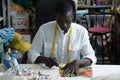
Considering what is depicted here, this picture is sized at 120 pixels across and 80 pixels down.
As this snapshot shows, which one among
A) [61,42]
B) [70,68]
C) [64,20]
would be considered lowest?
[70,68]

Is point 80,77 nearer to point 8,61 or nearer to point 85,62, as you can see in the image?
point 85,62

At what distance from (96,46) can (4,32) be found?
1682 mm

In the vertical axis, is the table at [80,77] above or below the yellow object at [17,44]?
above

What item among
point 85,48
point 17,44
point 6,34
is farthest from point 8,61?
point 17,44

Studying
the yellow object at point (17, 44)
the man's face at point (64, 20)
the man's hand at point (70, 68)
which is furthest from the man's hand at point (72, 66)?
the yellow object at point (17, 44)

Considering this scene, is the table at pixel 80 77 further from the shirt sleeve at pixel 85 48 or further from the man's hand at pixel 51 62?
the shirt sleeve at pixel 85 48

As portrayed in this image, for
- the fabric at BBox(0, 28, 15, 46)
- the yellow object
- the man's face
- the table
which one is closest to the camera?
the table

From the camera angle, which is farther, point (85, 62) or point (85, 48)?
point (85, 48)

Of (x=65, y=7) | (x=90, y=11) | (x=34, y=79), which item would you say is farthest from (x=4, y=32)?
(x=90, y=11)

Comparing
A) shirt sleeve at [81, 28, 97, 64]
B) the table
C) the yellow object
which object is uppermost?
shirt sleeve at [81, 28, 97, 64]

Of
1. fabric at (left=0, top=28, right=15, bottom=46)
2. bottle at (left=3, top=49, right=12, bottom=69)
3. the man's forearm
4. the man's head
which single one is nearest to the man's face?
the man's head

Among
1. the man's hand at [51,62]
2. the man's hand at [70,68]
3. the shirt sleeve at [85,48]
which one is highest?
the shirt sleeve at [85,48]

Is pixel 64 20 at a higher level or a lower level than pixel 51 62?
higher

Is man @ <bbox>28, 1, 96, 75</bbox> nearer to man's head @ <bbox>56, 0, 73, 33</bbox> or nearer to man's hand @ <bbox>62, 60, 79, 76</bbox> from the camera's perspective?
man's head @ <bbox>56, 0, 73, 33</bbox>
